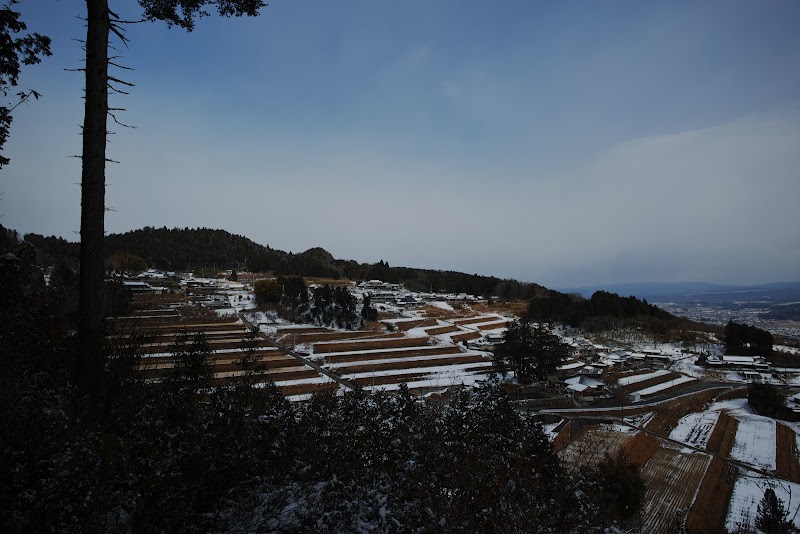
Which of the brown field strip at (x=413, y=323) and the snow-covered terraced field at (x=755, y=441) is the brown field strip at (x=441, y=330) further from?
the snow-covered terraced field at (x=755, y=441)

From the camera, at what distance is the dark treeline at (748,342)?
3869 centimetres

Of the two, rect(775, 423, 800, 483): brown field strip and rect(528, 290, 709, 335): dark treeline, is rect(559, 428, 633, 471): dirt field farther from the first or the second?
rect(528, 290, 709, 335): dark treeline

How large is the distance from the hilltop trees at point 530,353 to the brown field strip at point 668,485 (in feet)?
31.7

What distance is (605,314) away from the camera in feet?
174

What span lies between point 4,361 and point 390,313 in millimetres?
40711

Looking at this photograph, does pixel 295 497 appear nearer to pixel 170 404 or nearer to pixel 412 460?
pixel 412 460

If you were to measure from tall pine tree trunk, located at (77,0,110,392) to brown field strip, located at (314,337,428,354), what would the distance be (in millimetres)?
25085

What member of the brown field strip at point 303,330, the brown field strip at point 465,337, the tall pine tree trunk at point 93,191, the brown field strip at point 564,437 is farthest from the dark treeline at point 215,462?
the brown field strip at point 465,337

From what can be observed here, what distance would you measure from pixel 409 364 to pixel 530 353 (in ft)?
26.1

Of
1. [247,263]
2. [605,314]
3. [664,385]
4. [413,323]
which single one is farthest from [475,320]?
[247,263]

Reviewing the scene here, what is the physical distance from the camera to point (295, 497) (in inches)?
149

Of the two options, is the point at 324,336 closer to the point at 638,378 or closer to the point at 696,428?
the point at 638,378

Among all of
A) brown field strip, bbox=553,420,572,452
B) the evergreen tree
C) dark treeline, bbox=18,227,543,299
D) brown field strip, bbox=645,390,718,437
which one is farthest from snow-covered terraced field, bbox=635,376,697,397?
dark treeline, bbox=18,227,543,299

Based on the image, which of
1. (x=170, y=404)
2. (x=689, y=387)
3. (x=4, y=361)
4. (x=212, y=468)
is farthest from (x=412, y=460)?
(x=689, y=387)
